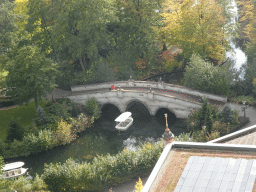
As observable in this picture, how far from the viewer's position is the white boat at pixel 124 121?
45234mm

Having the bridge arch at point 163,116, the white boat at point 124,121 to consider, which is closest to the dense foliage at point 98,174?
the white boat at point 124,121

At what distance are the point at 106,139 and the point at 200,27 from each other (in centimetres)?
2251

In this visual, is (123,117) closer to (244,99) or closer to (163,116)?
(163,116)

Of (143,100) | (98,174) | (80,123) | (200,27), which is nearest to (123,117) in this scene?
(143,100)

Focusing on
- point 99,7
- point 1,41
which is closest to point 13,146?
point 1,41

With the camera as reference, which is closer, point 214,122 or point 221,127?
point 221,127

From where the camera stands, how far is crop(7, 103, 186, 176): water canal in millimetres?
40909

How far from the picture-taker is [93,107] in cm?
4956

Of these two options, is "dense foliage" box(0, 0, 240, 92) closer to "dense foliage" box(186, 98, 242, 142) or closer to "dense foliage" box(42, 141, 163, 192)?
"dense foliage" box(186, 98, 242, 142)

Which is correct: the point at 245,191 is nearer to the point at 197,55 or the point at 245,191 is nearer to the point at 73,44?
the point at 197,55

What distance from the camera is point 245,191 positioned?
17.7 metres

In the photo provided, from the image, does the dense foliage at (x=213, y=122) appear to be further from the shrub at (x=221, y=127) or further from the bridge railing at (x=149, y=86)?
the bridge railing at (x=149, y=86)

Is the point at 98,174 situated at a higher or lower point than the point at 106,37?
lower

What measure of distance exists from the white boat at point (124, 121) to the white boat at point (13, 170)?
1437 cm
